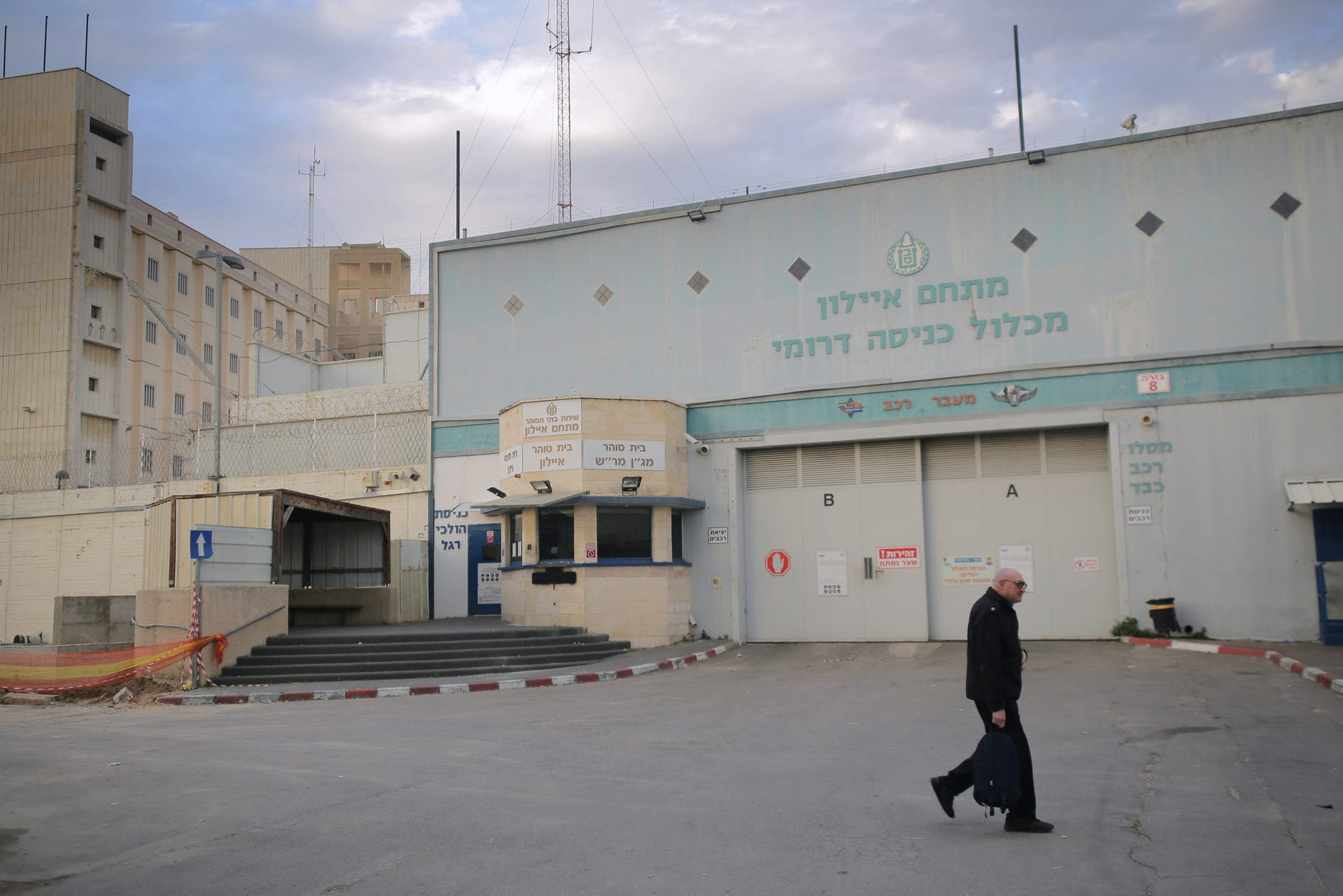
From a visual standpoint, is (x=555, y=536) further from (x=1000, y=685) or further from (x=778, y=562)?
(x=1000, y=685)

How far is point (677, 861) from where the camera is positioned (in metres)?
6.14

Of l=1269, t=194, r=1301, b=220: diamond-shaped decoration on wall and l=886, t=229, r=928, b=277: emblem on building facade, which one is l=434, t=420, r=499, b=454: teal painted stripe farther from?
l=1269, t=194, r=1301, b=220: diamond-shaped decoration on wall

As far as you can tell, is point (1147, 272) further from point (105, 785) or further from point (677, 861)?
point (105, 785)

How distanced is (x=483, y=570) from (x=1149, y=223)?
650 inches

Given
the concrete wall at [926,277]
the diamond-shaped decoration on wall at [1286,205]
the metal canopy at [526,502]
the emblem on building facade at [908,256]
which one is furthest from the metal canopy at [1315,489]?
the metal canopy at [526,502]

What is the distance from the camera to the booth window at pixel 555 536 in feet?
70.2

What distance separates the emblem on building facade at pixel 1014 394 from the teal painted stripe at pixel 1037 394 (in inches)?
2.3

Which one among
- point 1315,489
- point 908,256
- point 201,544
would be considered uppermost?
point 908,256

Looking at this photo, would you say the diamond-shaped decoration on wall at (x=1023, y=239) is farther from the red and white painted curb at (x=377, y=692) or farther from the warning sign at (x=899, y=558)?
the red and white painted curb at (x=377, y=692)

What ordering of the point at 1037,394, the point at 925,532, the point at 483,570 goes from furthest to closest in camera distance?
the point at 483,570, the point at 925,532, the point at 1037,394

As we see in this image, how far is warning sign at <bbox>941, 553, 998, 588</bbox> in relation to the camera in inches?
838

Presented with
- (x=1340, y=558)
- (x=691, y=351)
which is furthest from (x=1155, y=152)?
(x=691, y=351)

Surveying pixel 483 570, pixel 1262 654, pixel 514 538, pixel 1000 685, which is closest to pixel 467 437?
pixel 483 570

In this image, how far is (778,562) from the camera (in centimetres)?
2278
